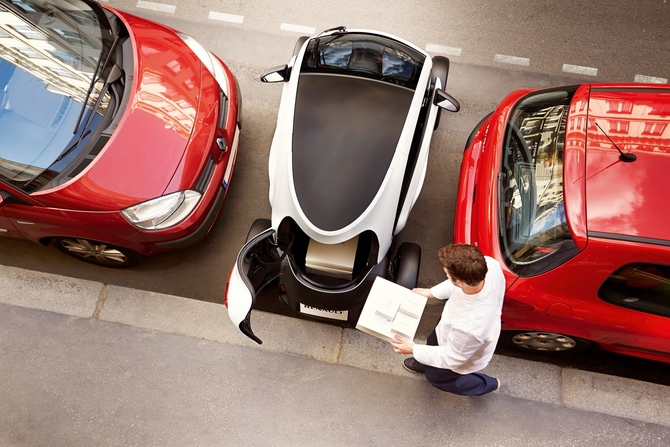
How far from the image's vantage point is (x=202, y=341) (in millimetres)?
4414

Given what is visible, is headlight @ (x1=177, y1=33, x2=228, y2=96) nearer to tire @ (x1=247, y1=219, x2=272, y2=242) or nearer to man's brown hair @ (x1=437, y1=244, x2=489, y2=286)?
tire @ (x1=247, y1=219, x2=272, y2=242)

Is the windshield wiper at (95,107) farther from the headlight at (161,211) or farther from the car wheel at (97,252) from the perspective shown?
the car wheel at (97,252)

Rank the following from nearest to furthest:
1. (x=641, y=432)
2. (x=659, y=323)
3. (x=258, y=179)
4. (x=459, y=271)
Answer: (x=459, y=271)
(x=659, y=323)
(x=641, y=432)
(x=258, y=179)

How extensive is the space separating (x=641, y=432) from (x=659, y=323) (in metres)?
1.01

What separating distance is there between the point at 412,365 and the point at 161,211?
236 cm

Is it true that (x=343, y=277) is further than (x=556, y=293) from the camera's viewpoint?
Yes

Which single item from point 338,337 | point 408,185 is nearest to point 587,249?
point 408,185

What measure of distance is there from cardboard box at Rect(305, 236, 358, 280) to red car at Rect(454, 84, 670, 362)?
91 centimetres

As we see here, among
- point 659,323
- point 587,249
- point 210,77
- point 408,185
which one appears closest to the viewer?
point 587,249

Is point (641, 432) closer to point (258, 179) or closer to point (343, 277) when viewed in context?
point (343, 277)

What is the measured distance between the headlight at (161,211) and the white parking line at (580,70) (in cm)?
409

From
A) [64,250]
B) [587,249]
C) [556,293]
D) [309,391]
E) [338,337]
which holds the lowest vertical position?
[309,391]

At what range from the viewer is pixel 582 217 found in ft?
10.9

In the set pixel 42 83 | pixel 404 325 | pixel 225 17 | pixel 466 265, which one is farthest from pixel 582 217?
pixel 225 17
